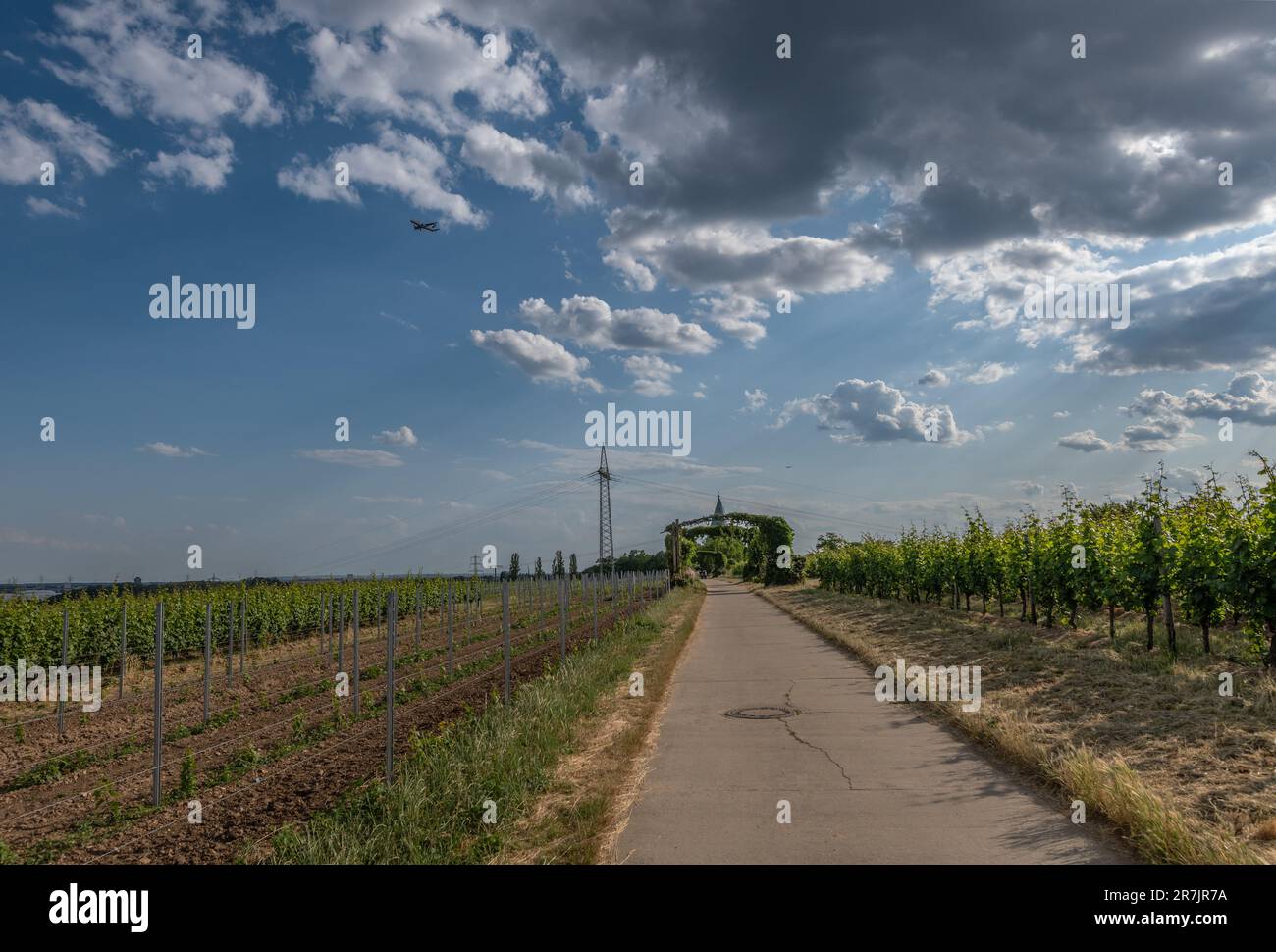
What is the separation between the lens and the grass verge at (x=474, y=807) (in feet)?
17.1

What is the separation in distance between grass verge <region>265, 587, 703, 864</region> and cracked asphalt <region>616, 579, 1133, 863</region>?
19.3 inches

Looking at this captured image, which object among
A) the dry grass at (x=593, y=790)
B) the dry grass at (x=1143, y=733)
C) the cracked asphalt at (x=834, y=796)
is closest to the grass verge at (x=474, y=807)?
the dry grass at (x=593, y=790)

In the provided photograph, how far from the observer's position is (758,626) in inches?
968

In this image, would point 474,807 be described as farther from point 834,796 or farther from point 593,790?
point 834,796

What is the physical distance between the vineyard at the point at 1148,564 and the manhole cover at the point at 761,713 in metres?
6.89

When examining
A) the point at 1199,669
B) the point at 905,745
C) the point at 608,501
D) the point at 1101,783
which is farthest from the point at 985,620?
the point at 608,501

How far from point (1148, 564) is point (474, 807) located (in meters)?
13.7

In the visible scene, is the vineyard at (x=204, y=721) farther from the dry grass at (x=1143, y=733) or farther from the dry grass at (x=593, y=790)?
the dry grass at (x=1143, y=733)

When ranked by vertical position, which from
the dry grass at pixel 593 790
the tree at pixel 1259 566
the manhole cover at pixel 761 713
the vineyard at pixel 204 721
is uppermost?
the tree at pixel 1259 566

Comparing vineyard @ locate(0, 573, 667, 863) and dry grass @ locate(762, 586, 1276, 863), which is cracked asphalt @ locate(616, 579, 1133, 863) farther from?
vineyard @ locate(0, 573, 667, 863)

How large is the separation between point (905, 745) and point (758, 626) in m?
16.6

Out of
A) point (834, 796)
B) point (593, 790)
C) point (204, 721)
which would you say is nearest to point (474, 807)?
point (593, 790)

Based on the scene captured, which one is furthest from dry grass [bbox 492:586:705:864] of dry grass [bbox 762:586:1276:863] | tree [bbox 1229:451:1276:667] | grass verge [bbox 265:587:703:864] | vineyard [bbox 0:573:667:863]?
tree [bbox 1229:451:1276:667]

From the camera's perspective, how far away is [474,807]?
235 inches
